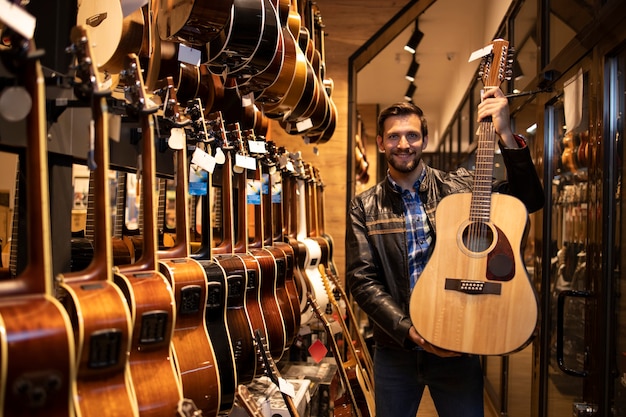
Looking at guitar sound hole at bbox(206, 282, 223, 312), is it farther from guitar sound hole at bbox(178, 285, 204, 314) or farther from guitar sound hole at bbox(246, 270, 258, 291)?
guitar sound hole at bbox(246, 270, 258, 291)

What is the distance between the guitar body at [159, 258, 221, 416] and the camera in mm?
1654

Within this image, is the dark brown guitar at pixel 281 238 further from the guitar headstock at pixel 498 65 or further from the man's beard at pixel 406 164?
the guitar headstock at pixel 498 65

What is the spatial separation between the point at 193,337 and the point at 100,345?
536mm

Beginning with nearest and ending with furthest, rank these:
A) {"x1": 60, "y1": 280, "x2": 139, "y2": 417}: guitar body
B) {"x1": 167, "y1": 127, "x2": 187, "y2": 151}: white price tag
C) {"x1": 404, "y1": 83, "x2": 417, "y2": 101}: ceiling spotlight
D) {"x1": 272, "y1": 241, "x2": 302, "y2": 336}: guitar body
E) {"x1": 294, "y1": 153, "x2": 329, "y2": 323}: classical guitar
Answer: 1. {"x1": 60, "y1": 280, "x2": 139, "y2": 417}: guitar body
2. {"x1": 167, "y1": 127, "x2": 187, "y2": 151}: white price tag
3. {"x1": 272, "y1": 241, "x2": 302, "y2": 336}: guitar body
4. {"x1": 294, "y1": 153, "x2": 329, "y2": 323}: classical guitar
5. {"x1": 404, "y1": 83, "x2": 417, "y2": 101}: ceiling spotlight

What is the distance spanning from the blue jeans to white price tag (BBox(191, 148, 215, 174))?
1.03m

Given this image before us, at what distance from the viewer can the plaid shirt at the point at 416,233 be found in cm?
237

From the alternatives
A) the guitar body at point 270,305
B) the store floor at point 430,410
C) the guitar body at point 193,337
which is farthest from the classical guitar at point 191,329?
the store floor at point 430,410

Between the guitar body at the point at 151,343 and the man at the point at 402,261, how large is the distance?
3.20 feet

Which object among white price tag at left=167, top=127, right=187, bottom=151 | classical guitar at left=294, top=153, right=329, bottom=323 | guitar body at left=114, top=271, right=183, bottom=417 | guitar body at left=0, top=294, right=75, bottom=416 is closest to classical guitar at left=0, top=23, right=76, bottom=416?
guitar body at left=0, top=294, right=75, bottom=416

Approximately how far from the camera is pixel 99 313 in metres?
1.20

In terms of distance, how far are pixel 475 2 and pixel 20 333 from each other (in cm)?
596

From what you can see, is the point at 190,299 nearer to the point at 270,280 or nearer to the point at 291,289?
the point at 270,280

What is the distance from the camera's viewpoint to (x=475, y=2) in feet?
20.1

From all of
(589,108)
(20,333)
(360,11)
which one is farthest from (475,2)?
(20,333)
